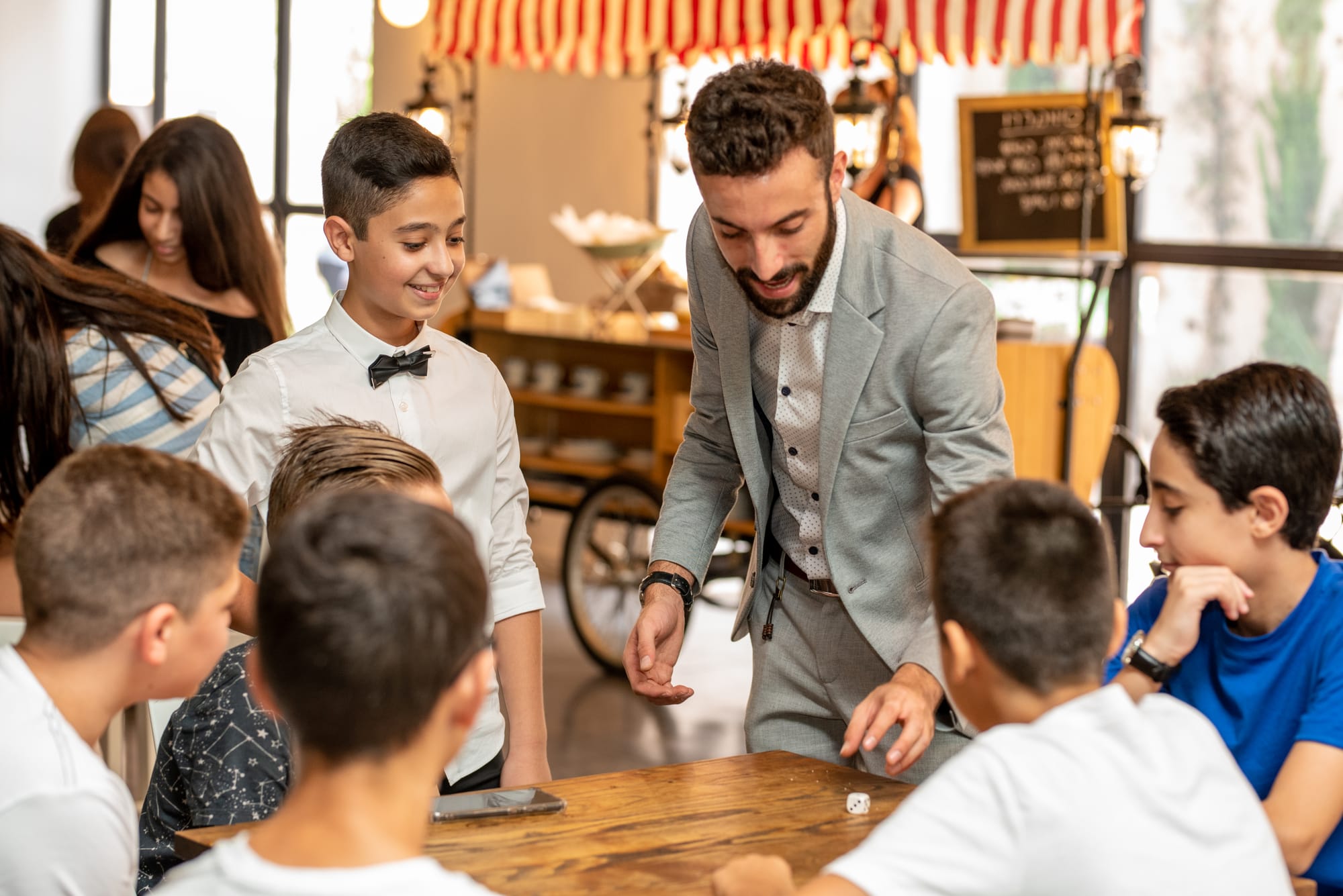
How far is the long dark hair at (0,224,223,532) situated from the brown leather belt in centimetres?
108

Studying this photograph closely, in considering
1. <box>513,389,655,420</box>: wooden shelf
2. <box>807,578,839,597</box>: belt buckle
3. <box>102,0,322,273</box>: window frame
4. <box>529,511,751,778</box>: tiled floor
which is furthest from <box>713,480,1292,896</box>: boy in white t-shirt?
<box>102,0,322,273</box>: window frame

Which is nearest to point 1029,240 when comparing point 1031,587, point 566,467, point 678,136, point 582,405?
point 678,136

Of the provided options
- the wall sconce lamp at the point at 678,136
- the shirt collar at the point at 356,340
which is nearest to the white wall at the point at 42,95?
the wall sconce lamp at the point at 678,136

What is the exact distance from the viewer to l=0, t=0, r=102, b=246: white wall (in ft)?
29.1

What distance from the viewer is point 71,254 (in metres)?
3.35

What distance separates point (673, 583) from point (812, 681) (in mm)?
247

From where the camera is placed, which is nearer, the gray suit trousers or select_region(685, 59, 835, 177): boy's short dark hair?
select_region(685, 59, 835, 177): boy's short dark hair

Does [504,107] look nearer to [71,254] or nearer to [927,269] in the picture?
[71,254]

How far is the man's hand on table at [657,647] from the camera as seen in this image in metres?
2.05

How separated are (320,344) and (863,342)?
73 cm

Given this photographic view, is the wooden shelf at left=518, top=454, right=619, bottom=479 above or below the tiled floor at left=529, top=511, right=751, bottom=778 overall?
above

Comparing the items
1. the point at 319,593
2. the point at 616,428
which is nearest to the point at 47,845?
the point at 319,593

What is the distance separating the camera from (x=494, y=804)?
1.61 metres

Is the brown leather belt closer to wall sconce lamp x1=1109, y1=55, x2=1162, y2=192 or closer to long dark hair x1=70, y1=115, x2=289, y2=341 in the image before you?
long dark hair x1=70, y1=115, x2=289, y2=341
